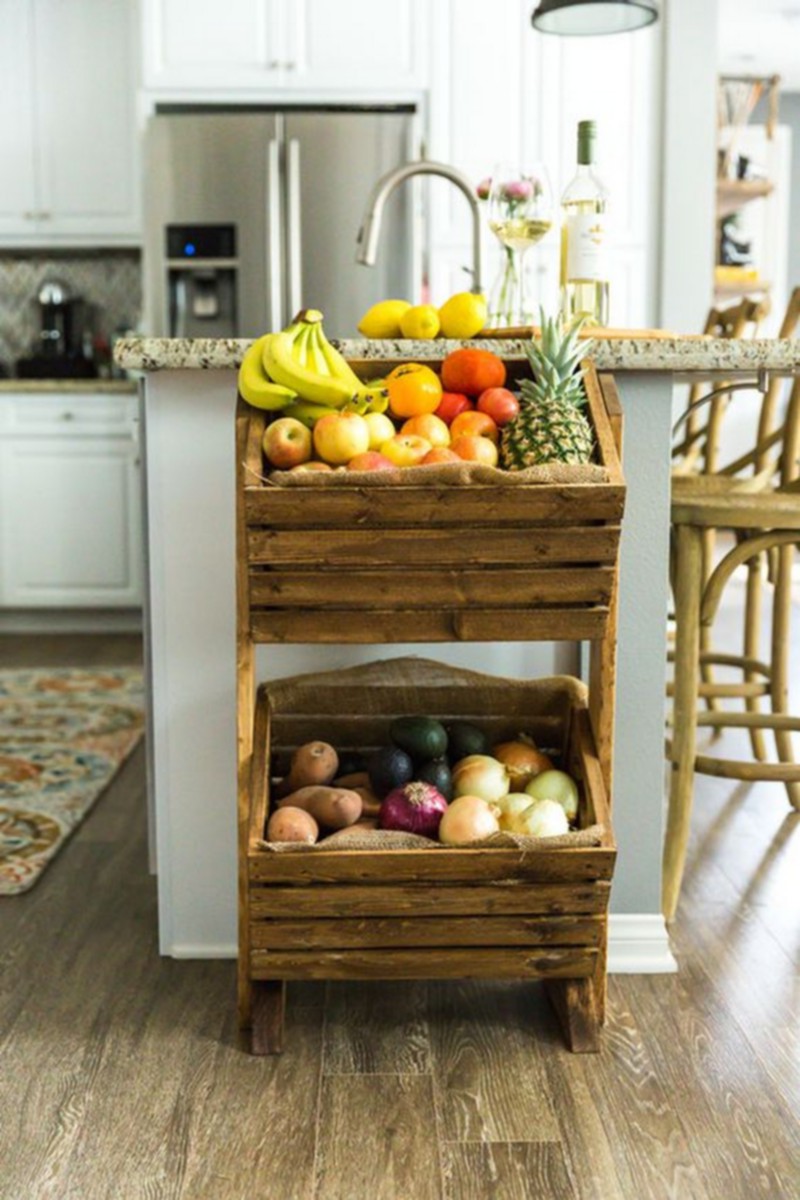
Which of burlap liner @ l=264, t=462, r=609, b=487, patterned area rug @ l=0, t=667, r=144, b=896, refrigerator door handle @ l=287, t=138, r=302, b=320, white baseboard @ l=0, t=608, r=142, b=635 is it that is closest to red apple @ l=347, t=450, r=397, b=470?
burlap liner @ l=264, t=462, r=609, b=487

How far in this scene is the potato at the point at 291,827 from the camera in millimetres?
1795

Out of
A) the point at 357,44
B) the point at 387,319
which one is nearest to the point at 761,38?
the point at 357,44

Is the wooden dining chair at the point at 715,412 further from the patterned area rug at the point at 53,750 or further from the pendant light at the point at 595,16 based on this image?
the patterned area rug at the point at 53,750

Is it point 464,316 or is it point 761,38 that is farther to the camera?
point 761,38

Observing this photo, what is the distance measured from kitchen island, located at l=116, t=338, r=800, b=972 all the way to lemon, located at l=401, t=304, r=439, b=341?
7 cm

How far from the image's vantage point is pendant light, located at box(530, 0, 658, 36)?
2859 millimetres

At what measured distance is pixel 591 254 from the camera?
2.23 meters

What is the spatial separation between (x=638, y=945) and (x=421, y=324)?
39.5 inches

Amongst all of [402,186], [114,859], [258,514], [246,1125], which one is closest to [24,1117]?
[246,1125]

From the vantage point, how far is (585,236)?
7.30 feet

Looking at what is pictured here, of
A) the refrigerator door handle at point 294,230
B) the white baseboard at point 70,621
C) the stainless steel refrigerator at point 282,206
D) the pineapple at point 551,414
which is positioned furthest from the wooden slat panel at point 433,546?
the white baseboard at point 70,621

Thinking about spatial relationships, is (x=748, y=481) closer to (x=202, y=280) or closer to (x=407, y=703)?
(x=407, y=703)

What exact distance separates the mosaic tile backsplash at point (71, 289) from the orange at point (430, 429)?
4032mm

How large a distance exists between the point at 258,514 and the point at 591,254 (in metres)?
0.85
